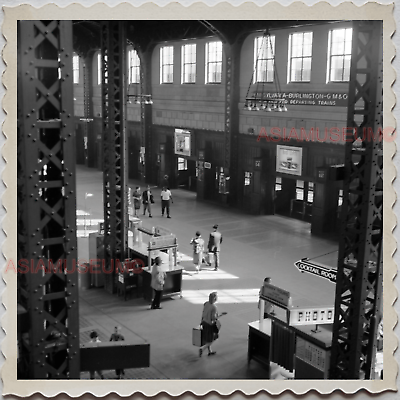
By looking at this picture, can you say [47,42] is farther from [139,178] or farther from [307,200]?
[139,178]

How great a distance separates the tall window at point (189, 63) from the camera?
31047 millimetres

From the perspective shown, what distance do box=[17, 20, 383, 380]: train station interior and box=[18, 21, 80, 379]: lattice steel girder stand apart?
0.05 feet

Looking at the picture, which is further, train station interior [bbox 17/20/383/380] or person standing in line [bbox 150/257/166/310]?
person standing in line [bbox 150/257/166/310]

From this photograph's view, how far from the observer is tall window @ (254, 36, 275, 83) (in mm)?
26234

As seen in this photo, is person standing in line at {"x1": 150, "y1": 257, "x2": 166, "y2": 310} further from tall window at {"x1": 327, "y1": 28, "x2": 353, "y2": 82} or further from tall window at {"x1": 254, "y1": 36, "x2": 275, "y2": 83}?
tall window at {"x1": 254, "y1": 36, "x2": 275, "y2": 83}

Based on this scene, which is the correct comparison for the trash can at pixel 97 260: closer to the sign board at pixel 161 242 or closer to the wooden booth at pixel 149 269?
the wooden booth at pixel 149 269

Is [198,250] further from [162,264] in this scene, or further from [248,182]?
[248,182]

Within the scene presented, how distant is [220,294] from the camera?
55.1 feet

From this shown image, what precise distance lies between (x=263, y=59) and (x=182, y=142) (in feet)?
26.7

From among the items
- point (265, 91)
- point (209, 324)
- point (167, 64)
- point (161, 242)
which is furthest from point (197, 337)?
point (167, 64)

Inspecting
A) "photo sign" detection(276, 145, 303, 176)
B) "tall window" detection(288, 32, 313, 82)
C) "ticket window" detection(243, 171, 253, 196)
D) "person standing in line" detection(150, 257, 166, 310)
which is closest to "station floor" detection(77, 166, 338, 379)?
"person standing in line" detection(150, 257, 166, 310)

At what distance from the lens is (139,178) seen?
3909 cm

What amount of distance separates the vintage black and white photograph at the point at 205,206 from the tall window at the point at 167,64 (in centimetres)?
12

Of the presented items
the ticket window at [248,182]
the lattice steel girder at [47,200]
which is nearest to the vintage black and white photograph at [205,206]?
the lattice steel girder at [47,200]
